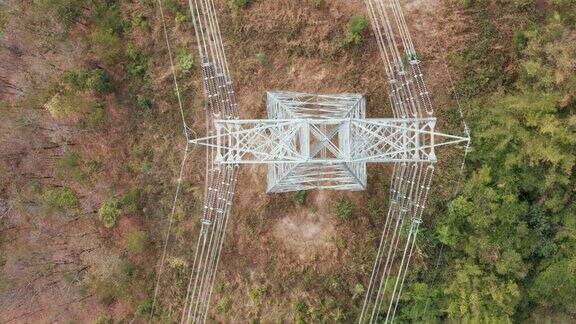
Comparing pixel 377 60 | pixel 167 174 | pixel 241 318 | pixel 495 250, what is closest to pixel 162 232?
pixel 167 174

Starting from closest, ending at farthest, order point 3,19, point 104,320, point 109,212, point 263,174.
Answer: point 263,174, point 109,212, point 104,320, point 3,19

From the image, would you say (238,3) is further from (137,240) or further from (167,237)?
(137,240)

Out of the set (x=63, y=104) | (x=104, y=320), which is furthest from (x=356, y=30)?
(x=104, y=320)

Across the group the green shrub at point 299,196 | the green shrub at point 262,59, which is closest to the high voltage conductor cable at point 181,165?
the green shrub at point 262,59

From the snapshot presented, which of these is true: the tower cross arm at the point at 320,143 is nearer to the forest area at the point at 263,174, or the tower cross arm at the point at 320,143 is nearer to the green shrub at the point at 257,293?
the forest area at the point at 263,174

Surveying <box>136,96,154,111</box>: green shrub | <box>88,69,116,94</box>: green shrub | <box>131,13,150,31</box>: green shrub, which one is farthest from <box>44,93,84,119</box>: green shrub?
<box>131,13,150,31</box>: green shrub

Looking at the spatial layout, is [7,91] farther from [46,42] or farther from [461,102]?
[461,102]
